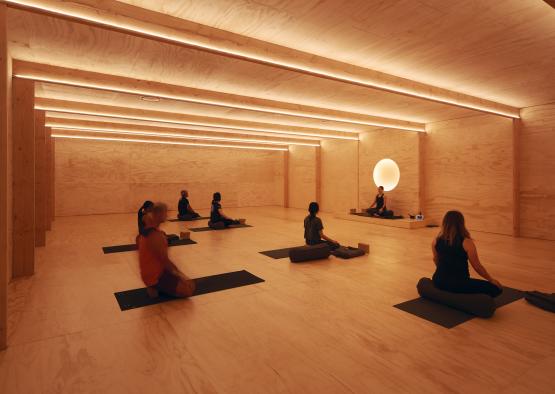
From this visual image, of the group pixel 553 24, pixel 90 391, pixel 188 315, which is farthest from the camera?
pixel 553 24

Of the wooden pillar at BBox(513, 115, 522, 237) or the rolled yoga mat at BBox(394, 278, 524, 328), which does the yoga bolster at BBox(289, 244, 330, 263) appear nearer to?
the rolled yoga mat at BBox(394, 278, 524, 328)

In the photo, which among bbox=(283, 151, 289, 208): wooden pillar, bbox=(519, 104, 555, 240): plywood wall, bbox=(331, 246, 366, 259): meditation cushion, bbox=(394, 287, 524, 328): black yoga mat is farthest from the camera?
bbox=(283, 151, 289, 208): wooden pillar

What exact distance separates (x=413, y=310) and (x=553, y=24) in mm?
3629

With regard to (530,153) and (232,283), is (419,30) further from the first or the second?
(530,153)

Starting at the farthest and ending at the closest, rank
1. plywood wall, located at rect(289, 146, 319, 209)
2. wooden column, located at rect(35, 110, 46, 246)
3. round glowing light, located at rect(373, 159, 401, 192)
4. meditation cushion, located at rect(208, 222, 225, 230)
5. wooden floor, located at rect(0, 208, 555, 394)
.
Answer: plywood wall, located at rect(289, 146, 319, 209) → round glowing light, located at rect(373, 159, 401, 192) → meditation cushion, located at rect(208, 222, 225, 230) → wooden column, located at rect(35, 110, 46, 246) → wooden floor, located at rect(0, 208, 555, 394)

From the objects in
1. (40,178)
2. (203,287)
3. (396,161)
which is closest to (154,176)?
(40,178)

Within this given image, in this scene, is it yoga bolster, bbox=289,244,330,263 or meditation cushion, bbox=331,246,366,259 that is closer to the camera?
yoga bolster, bbox=289,244,330,263

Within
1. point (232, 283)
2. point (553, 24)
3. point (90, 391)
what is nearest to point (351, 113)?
point (553, 24)

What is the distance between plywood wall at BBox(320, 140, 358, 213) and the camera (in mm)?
12625

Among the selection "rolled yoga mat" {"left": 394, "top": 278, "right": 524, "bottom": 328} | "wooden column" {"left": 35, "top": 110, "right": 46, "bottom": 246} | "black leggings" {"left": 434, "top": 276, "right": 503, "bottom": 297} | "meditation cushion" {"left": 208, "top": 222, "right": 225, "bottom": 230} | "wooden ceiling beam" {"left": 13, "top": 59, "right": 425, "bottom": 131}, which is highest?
"wooden ceiling beam" {"left": 13, "top": 59, "right": 425, "bottom": 131}

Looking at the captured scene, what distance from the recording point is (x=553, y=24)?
12.5 ft

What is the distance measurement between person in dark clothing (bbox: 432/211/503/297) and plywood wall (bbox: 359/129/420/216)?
22.8 ft

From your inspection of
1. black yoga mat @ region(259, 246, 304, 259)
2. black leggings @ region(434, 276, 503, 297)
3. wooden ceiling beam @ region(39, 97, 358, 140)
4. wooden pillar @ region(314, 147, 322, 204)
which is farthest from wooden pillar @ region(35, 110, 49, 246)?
wooden pillar @ region(314, 147, 322, 204)

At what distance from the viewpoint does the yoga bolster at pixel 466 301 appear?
3.33m
